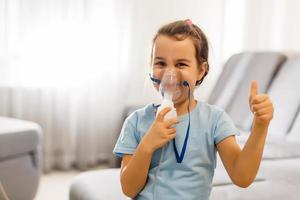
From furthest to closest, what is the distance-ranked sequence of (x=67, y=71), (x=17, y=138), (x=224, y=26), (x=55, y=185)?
(x=224, y=26)
(x=67, y=71)
(x=55, y=185)
(x=17, y=138)

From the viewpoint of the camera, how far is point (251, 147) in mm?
867

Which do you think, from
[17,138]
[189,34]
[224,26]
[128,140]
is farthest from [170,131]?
[224,26]

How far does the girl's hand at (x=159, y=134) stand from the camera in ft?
2.82

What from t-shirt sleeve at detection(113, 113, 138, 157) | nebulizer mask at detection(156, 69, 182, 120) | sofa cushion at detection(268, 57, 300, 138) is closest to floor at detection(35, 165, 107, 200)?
sofa cushion at detection(268, 57, 300, 138)

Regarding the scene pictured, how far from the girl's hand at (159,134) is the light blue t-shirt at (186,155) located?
0.06 meters

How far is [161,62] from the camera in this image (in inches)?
37.1

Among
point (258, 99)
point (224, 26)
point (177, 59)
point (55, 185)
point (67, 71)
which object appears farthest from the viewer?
point (224, 26)

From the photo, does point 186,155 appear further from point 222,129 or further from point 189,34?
A: point 189,34

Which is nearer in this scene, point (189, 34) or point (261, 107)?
point (261, 107)

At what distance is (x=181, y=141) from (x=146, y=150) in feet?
0.31

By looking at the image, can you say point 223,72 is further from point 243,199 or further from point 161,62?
point 161,62

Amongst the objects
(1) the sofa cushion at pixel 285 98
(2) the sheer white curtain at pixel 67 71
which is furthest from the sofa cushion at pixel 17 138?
(1) the sofa cushion at pixel 285 98

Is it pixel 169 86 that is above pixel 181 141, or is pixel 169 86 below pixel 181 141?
Answer: above

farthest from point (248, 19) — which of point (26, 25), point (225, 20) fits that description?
point (26, 25)
